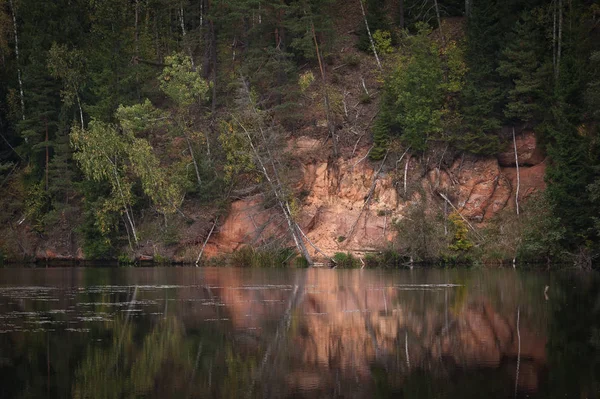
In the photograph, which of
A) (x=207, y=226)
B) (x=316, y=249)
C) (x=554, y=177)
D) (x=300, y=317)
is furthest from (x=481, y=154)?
(x=300, y=317)

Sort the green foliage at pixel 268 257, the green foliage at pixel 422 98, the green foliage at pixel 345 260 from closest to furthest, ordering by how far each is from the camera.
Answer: the green foliage at pixel 345 260 < the green foliage at pixel 268 257 < the green foliage at pixel 422 98

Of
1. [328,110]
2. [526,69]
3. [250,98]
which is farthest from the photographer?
[328,110]

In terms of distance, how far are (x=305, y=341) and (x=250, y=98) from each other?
38.3 metres

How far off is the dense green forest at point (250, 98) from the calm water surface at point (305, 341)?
19096 mm

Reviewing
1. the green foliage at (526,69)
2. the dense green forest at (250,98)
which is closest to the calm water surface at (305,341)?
the dense green forest at (250,98)

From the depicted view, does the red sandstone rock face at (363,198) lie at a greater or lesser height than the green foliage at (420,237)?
greater

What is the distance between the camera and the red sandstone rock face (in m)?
55.5

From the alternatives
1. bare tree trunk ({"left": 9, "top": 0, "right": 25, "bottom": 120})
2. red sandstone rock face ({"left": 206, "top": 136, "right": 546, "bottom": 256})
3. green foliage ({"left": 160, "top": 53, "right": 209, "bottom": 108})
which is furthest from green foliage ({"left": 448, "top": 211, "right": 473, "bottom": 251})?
bare tree trunk ({"left": 9, "top": 0, "right": 25, "bottom": 120})

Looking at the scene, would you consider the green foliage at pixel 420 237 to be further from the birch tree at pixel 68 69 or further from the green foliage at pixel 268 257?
the birch tree at pixel 68 69

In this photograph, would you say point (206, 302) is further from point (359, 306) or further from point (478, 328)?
point (478, 328)

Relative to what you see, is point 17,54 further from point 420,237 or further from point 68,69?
point 420,237

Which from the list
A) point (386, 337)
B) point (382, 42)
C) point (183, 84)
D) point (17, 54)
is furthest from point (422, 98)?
point (386, 337)

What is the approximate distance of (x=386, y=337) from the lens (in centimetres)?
2080

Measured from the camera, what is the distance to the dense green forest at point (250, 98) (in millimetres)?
51562
